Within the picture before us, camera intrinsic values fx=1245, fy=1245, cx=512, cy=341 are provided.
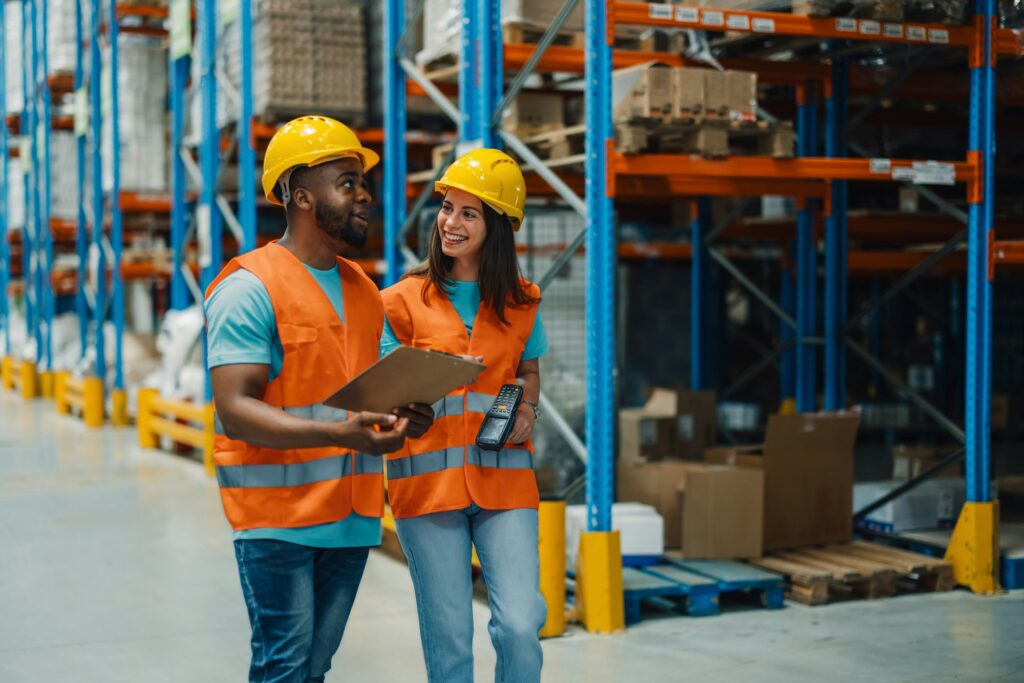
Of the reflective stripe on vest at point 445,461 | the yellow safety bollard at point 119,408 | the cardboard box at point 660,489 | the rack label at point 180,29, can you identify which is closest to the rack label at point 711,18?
the cardboard box at point 660,489

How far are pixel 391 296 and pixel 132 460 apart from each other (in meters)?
8.63

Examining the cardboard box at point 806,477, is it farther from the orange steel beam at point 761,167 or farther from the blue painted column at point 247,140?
the blue painted column at point 247,140

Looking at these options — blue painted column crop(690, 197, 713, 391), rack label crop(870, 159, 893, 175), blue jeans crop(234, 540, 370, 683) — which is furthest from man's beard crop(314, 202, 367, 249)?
blue painted column crop(690, 197, 713, 391)

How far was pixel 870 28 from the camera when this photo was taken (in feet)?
20.5

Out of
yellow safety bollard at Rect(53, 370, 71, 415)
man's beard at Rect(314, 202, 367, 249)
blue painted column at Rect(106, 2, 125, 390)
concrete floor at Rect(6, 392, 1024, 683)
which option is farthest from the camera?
yellow safety bollard at Rect(53, 370, 71, 415)

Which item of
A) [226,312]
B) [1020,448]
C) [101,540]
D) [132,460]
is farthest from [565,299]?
[1020,448]

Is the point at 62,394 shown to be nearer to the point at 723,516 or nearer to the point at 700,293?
the point at 700,293

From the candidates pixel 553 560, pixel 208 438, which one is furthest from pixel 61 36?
pixel 553 560

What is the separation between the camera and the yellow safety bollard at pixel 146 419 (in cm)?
1212

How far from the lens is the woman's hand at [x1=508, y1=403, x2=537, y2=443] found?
3.22 metres

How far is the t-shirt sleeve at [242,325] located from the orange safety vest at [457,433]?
59 centimetres

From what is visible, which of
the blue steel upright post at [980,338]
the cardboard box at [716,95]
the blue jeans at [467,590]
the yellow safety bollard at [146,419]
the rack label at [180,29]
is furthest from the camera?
the yellow safety bollard at [146,419]

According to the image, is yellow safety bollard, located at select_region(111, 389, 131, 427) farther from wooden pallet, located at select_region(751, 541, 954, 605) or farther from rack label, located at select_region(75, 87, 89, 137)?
wooden pallet, located at select_region(751, 541, 954, 605)

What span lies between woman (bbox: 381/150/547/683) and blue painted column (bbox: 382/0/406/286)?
3986 mm
